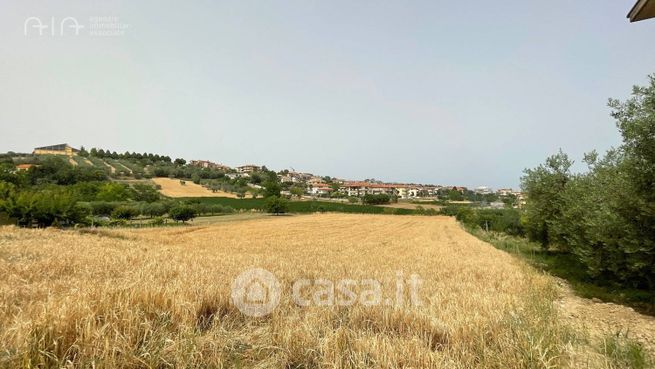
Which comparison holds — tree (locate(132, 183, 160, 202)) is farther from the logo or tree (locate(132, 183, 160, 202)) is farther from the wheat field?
the wheat field

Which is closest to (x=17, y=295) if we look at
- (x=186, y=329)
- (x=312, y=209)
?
(x=186, y=329)

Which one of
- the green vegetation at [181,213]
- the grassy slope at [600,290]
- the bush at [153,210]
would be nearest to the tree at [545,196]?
the grassy slope at [600,290]

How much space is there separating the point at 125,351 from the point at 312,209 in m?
103

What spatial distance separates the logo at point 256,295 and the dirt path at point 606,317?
7.54m

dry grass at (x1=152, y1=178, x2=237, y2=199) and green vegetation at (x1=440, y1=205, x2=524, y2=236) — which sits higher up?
dry grass at (x1=152, y1=178, x2=237, y2=199)

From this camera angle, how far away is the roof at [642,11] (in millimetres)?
4396

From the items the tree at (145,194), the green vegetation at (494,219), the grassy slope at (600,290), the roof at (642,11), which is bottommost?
the green vegetation at (494,219)

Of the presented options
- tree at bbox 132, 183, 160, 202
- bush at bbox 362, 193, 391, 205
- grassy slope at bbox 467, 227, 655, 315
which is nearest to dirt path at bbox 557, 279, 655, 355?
grassy slope at bbox 467, 227, 655, 315

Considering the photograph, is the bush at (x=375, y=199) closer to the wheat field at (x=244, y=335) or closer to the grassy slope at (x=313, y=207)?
the grassy slope at (x=313, y=207)

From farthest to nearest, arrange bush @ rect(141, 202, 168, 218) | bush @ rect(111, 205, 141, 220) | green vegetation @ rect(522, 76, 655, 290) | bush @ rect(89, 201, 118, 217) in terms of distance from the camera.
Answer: bush @ rect(141, 202, 168, 218) < bush @ rect(89, 201, 118, 217) < bush @ rect(111, 205, 141, 220) < green vegetation @ rect(522, 76, 655, 290)

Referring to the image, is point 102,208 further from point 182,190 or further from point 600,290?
point 600,290

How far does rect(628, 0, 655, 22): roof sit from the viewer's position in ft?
14.4

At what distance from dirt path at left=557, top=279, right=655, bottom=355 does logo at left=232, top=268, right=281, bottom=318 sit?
24.7ft

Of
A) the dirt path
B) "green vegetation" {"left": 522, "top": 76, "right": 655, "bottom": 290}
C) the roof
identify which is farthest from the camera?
"green vegetation" {"left": 522, "top": 76, "right": 655, "bottom": 290}
